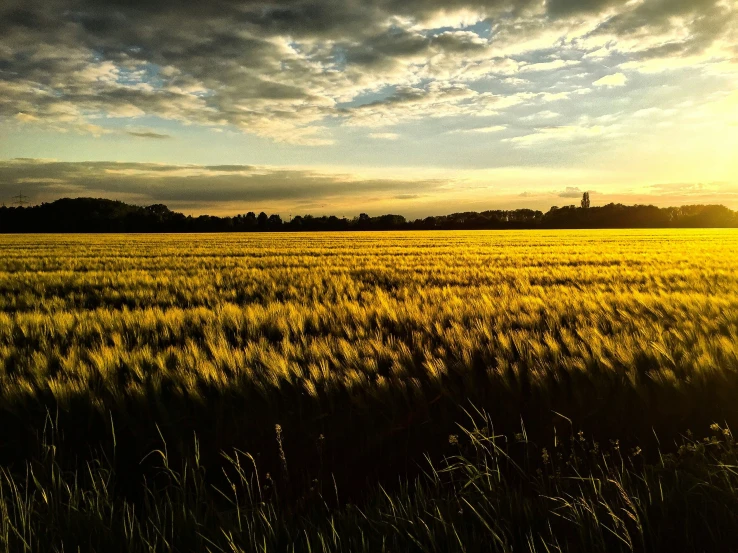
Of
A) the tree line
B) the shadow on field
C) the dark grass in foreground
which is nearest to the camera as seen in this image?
the dark grass in foreground

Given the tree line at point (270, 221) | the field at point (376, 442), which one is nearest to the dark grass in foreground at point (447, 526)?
the field at point (376, 442)

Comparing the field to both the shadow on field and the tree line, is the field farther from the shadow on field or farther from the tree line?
the tree line

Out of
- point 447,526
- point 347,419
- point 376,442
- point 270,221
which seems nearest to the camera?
point 447,526

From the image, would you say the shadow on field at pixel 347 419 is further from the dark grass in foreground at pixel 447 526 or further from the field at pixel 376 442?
the dark grass in foreground at pixel 447 526

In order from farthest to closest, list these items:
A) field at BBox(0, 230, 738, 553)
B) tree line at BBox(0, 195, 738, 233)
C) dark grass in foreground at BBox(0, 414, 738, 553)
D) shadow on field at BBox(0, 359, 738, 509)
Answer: tree line at BBox(0, 195, 738, 233) → shadow on field at BBox(0, 359, 738, 509) → field at BBox(0, 230, 738, 553) → dark grass in foreground at BBox(0, 414, 738, 553)

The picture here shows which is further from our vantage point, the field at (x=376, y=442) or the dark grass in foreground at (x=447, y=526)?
the field at (x=376, y=442)

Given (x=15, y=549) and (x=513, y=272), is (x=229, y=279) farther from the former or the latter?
(x=15, y=549)

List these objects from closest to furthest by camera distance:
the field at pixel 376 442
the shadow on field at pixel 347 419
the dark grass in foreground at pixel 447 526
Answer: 1. the dark grass in foreground at pixel 447 526
2. the field at pixel 376 442
3. the shadow on field at pixel 347 419

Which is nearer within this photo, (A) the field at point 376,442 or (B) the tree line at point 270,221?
(A) the field at point 376,442

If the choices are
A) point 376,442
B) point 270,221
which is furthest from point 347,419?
point 270,221

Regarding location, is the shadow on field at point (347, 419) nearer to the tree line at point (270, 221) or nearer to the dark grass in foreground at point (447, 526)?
the dark grass in foreground at point (447, 526)

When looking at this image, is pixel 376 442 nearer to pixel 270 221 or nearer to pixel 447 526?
pixel 447 526

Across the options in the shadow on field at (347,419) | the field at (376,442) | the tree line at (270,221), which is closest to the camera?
the field at (376,442)

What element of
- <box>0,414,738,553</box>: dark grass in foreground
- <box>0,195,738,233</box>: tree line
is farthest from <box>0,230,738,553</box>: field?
<box>0,195,738,233</box>: tree line
